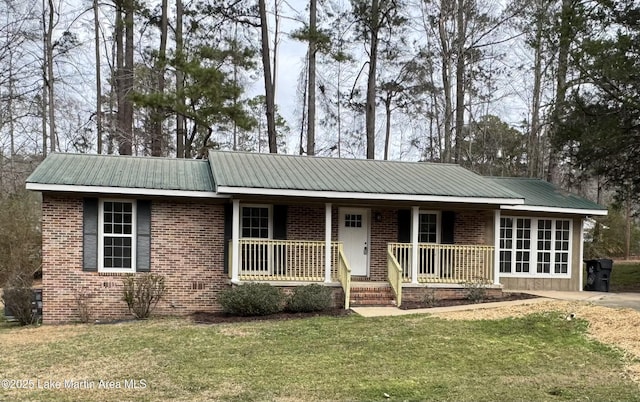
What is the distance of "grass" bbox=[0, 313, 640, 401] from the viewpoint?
6.12 metres

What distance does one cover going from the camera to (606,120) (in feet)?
50.2

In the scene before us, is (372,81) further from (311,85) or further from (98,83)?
(98,83)

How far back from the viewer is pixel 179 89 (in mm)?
18625

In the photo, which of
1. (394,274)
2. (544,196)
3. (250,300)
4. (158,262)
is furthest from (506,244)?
(158,262)

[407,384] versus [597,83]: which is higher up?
[597,83]

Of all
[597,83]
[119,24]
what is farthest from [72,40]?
[597,83]

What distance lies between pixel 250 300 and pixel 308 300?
125 cm

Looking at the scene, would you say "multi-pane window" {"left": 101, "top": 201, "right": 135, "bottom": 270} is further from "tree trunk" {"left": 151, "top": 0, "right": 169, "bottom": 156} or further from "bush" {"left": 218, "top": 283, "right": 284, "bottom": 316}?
"tree trunk" {"left": 151, "top": 0, "right": 169, "bottom": 156}

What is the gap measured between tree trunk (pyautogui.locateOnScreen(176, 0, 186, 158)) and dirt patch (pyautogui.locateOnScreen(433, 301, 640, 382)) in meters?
11.9

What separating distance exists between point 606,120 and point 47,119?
23.6 m

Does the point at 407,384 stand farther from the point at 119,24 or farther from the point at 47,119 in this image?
the point at 47,119

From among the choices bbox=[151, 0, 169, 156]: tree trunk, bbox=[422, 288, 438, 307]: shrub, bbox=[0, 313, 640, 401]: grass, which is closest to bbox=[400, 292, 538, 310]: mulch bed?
bbox=[422, 288, 438, 307]: shrub

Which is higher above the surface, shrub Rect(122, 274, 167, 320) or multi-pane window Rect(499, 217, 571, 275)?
multi-pane window Rect(499, 217, 571, 275)

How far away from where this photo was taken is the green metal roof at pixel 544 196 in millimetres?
14653
